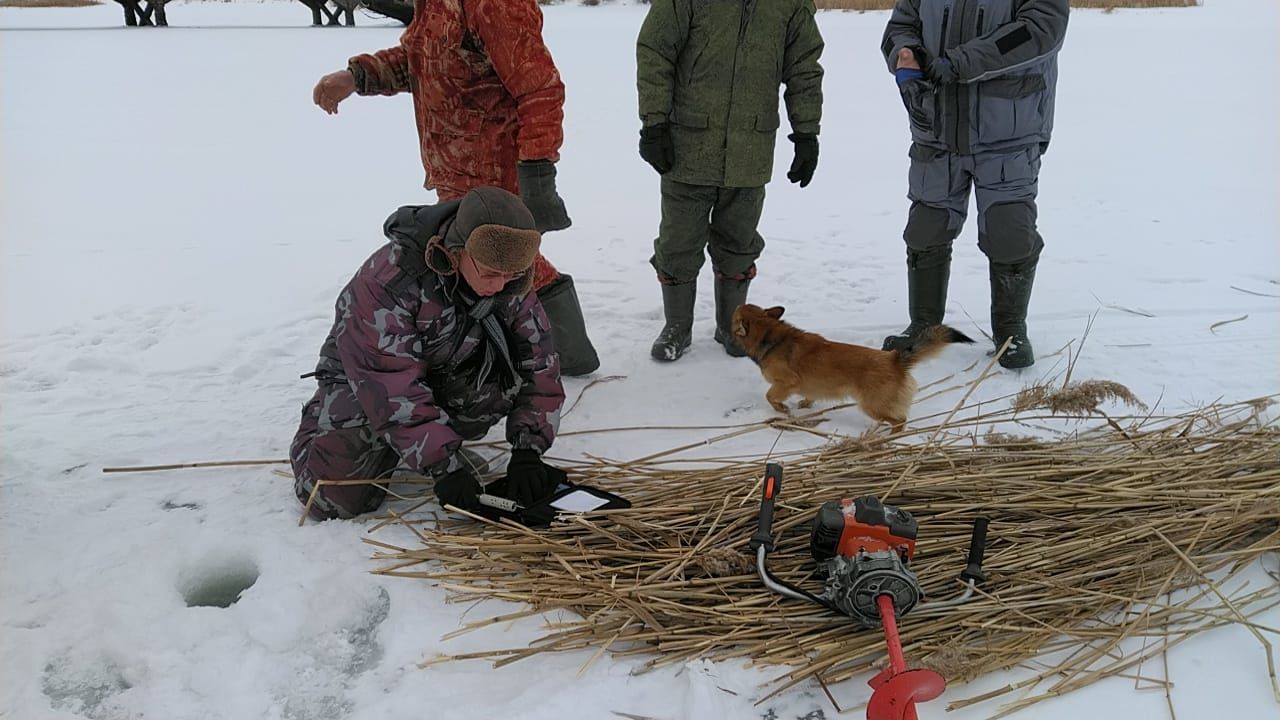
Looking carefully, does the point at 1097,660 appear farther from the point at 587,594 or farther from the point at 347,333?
the point at 347,333

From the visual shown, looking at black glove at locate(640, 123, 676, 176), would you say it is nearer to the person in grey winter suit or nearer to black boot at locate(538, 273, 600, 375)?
black boot at locate(538, 273, 600, 375)

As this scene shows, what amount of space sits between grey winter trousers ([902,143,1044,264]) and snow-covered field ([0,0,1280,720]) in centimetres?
54

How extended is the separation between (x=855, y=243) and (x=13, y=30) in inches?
593

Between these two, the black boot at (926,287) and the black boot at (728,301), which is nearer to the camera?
the black boot at (926,287)

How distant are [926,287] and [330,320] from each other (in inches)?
113

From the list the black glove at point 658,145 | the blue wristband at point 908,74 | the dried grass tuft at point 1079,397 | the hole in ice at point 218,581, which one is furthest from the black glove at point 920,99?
the hole in ice at point 218,581

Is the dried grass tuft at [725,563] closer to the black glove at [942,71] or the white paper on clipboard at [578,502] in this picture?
the white paper on clipboard at [578,502]

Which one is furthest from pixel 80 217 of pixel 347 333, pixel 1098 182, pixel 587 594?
pixel 1098 182

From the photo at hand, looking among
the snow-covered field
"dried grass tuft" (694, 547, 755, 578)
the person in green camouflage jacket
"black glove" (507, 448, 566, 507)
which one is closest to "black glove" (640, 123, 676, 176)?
the person in green camouflage jacket

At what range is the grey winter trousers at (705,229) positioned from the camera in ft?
12.2

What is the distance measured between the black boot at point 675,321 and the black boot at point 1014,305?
4.38ft

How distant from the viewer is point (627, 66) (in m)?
11.8

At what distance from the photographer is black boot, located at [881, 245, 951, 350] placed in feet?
12.4

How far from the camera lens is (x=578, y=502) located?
Answer: 2480mm
